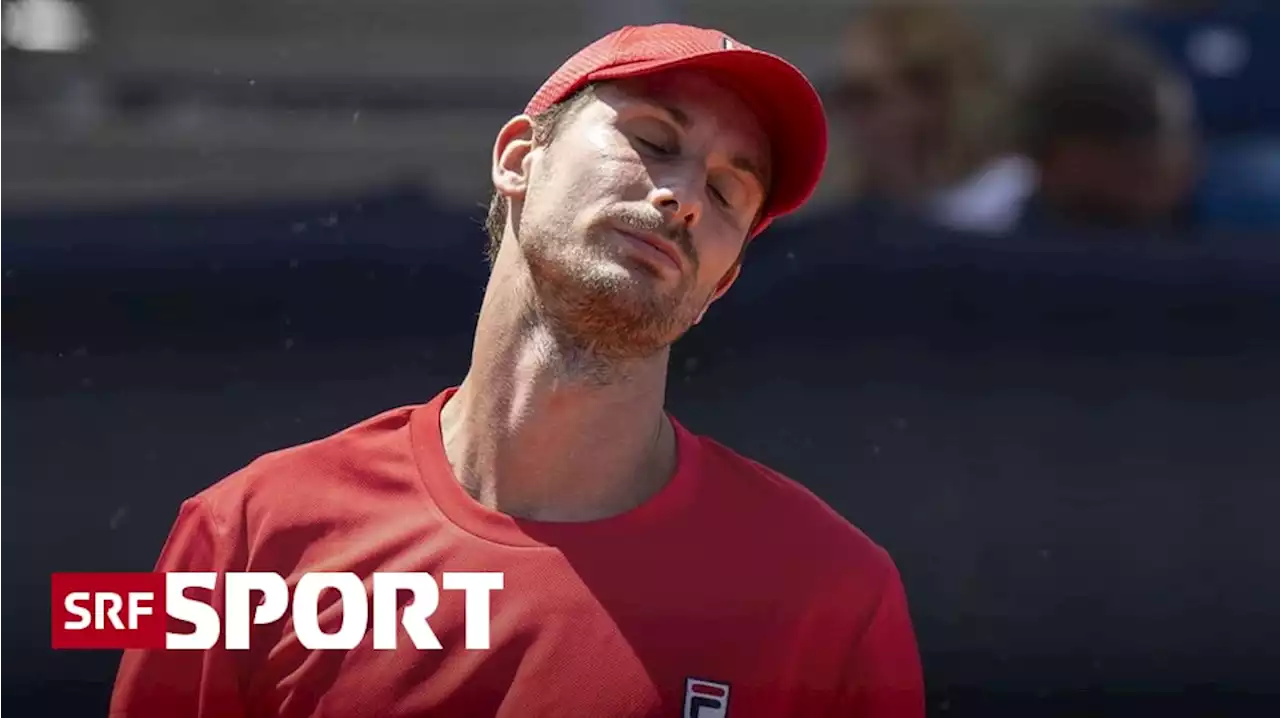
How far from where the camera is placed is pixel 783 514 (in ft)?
5.33

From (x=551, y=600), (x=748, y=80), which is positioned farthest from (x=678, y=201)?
(x=551, y=600)

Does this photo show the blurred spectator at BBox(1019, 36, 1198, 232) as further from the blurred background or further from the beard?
the beard

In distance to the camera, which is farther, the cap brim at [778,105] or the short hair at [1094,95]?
the short hair at [1094,95]

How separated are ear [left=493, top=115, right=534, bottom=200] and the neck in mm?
66

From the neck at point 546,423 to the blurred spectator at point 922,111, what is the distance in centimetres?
61

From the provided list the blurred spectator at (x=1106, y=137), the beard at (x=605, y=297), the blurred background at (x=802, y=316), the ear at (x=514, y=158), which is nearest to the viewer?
the beard at (x=605, y=297)

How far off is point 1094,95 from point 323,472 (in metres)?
1.16

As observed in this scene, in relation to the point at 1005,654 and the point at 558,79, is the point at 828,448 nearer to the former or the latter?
the point at 1005,654

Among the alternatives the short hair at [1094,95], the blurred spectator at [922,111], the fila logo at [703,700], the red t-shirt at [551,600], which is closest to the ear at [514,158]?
the red t-shirt at [551,600]

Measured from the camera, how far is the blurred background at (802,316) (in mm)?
1879

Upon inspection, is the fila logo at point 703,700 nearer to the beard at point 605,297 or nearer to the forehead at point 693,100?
the beard at point 605,297

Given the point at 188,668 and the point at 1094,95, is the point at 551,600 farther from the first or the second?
the point at 1094,95

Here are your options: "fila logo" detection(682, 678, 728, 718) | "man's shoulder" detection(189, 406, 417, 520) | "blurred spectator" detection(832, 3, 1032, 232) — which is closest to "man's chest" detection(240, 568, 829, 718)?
"fila logo" detection(682, 678, 728, 718)

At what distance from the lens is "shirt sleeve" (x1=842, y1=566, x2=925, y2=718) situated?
157 centimetres
